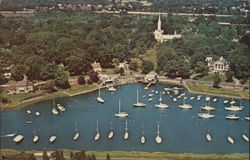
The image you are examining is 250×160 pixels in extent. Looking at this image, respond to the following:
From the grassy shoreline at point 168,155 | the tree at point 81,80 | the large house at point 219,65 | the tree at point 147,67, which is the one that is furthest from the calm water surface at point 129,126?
the tree at point 147,67

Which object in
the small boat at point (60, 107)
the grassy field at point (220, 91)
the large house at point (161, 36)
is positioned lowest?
the small boat at point (60, 107)

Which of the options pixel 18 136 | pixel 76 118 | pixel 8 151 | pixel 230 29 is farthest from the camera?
pixel 230 29

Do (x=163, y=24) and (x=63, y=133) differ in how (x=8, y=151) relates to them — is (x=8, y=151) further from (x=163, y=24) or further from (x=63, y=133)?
(x=163, y=24)

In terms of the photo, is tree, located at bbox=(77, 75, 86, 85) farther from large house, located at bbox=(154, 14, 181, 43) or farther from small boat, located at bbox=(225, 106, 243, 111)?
large house, located at bbox=(154, 14, 181, 43)

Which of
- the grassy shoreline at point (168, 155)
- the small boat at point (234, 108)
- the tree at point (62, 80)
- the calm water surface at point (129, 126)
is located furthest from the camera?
the tree at point (62, 80)

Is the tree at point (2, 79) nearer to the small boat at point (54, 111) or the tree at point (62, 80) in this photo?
the tree at point (62, 80)

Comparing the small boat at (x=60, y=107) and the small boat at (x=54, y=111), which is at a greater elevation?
the small boat at (x=60, y=107)

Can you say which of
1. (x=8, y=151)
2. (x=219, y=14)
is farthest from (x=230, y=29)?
(x=8, y=151)
